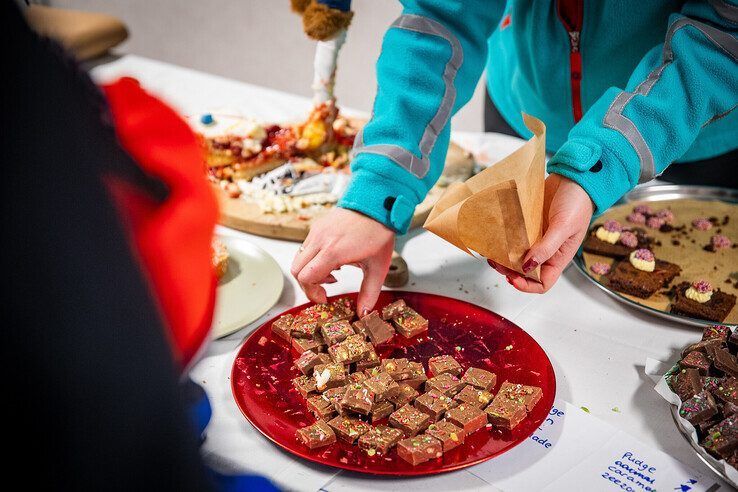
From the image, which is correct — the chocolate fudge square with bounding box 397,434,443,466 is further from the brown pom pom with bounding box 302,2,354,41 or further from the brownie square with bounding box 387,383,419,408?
the brown pom pom with bounding box 302,2,354,41

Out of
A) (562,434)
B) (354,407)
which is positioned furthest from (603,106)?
(354,407)

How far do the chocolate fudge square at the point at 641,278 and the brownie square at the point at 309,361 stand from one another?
677 mm

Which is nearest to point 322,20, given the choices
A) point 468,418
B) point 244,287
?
point 244,287

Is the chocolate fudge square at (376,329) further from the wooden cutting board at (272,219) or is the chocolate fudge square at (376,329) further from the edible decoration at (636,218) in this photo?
the edible decoration at (636,218)

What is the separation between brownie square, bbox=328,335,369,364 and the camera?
1282mm

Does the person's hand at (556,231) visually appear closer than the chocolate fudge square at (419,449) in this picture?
No

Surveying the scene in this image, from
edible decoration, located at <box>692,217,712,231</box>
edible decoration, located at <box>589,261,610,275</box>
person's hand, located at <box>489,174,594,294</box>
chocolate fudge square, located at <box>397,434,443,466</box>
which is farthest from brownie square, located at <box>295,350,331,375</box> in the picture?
edible decoration, located at <box>692,217,712,231</box>

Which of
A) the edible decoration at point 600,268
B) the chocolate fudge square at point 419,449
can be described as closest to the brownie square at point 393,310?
the chocolate fudge square at point 419,449

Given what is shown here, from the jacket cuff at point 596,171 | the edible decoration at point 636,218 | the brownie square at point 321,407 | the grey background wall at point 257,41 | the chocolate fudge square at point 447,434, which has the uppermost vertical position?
the jacket cuff at point 596,171

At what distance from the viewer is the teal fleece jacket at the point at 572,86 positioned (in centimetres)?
132

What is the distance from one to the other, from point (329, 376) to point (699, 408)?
0.62 metres

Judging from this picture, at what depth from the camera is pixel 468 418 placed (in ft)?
3.67

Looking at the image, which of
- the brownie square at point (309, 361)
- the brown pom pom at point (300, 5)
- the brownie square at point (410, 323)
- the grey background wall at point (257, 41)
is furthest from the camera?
the grey background wall at point (257, 41)

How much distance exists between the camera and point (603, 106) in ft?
4.42
